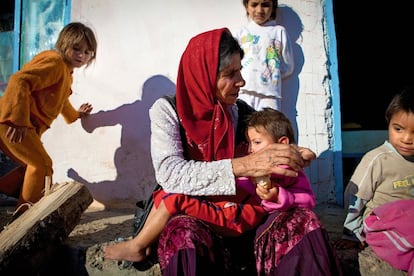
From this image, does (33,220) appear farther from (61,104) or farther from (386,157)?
(386,157)

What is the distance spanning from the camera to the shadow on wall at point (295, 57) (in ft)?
10.1

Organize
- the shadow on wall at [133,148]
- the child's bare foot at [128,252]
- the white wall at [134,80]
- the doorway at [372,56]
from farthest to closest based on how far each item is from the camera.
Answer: the doorway at [372,56] < the shadow on wall at [133,148] < the white wall at [134,80] < the child's bare foot at [128,252]

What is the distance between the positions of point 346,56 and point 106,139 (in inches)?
183

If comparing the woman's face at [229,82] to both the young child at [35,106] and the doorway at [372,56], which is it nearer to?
the young child at [35,106]

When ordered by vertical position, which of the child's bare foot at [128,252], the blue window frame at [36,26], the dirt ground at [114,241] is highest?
the blue window frame at [36,26]

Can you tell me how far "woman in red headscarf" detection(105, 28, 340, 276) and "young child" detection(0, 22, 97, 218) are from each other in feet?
4.08

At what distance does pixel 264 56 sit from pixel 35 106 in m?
1.97

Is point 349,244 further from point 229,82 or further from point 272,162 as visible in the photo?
point 229,82

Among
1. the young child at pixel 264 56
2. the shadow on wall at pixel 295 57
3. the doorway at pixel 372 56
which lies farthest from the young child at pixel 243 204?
the doorway at pixel 372 56

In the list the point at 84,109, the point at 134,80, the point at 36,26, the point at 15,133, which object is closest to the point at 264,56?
the point at 134,80

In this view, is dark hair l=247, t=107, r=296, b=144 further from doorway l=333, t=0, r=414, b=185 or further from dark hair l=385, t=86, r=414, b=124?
doorway l=333, t=0, r=414, b=185

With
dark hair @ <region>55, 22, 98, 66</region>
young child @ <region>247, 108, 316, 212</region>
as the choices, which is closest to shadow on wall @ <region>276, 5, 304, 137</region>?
young child @ <region>247, 108, 316, 212</region>

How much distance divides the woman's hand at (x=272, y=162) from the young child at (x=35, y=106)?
68.1 inches

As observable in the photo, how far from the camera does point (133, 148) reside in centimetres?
335
